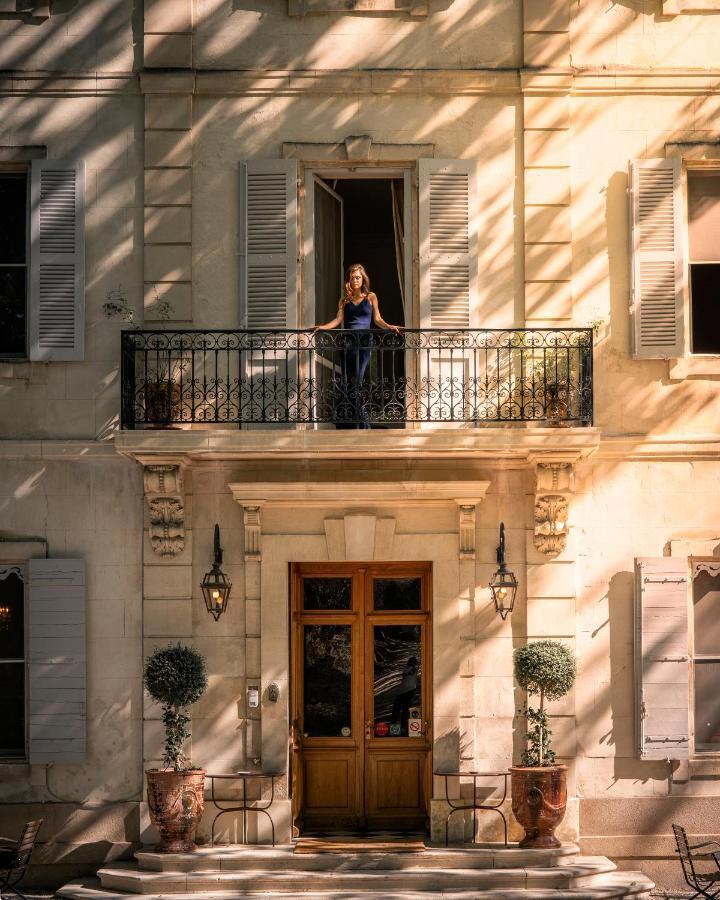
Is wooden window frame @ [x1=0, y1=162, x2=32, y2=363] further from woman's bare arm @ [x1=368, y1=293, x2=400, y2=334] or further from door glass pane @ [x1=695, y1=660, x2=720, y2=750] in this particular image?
door glass pane @ [x1=695, y1=660, x2=720, y2=750]

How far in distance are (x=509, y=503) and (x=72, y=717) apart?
14.6 feet

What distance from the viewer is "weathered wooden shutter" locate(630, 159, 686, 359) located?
1280 centimetres

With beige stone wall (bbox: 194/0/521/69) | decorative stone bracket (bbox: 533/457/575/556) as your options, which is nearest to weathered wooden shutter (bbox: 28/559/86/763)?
decorative stone bracket (bbox: 533/457/575/556)

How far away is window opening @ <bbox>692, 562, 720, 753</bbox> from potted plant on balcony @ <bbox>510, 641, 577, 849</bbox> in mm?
1409

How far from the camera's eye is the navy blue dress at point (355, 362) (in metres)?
12.2

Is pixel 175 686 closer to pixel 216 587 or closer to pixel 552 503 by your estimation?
pixel 216 587

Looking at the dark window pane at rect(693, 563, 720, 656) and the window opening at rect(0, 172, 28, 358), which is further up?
the window opening at rect(0, 172, 28, 358)

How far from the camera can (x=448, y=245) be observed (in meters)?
12.9

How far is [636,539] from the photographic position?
504 inches

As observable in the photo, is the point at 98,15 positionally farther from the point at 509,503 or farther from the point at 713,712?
the point at 713,712

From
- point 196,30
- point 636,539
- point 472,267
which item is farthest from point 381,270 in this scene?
point 636,539

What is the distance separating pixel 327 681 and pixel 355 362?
3.07 metres

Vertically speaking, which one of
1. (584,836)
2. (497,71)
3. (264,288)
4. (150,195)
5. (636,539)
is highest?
(497,71)

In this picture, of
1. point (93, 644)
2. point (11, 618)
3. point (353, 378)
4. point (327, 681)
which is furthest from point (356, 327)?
point (11, 618)
